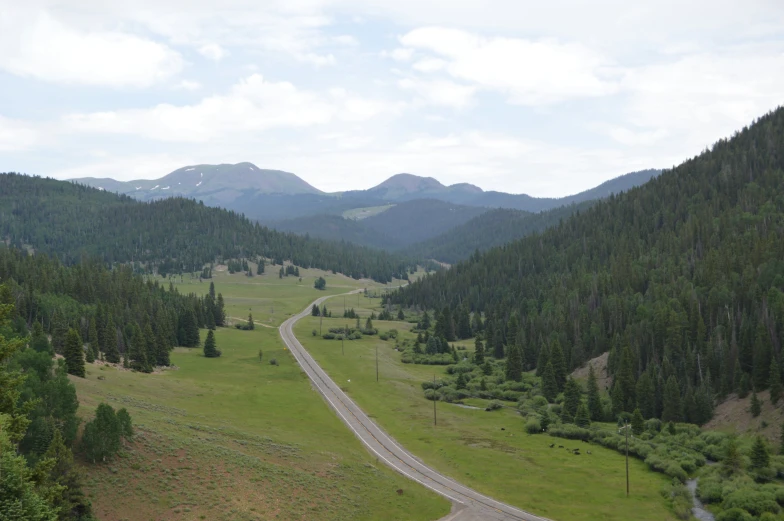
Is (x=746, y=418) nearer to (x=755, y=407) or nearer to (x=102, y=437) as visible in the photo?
(x=755, y=407)

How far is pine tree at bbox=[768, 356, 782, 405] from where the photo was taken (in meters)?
116

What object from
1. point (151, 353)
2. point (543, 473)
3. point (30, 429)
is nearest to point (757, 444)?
point (543, 473)

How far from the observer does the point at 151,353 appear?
5832 inches

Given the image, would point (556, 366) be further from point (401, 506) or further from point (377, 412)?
point (401, 506)

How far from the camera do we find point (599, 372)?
518ft

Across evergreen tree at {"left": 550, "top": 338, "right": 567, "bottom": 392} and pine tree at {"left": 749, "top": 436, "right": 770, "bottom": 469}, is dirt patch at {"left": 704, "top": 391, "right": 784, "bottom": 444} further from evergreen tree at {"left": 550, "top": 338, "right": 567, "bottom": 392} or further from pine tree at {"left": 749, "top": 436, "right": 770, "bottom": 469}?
evergreen tree at {"left": 550, "top": 338, "right": 567, "bottom": 392}

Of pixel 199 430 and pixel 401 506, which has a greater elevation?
pixel 199 430

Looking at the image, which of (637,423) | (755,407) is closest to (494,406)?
(637,423)

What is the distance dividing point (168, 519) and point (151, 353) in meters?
93.0

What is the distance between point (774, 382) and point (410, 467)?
71232 mm

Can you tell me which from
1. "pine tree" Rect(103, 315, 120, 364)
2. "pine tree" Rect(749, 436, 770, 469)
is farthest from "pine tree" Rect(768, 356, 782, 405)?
"pine tree" Rect(103, 315, 120, 364)

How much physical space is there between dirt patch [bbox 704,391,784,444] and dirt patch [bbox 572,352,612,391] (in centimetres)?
2699

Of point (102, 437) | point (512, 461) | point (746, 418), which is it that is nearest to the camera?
point (102, 437)

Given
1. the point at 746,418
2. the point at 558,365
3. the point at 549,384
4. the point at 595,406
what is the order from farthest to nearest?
the point at 558,365 < the point at 549,384 < the point at 595,406 < the point at 746,418
